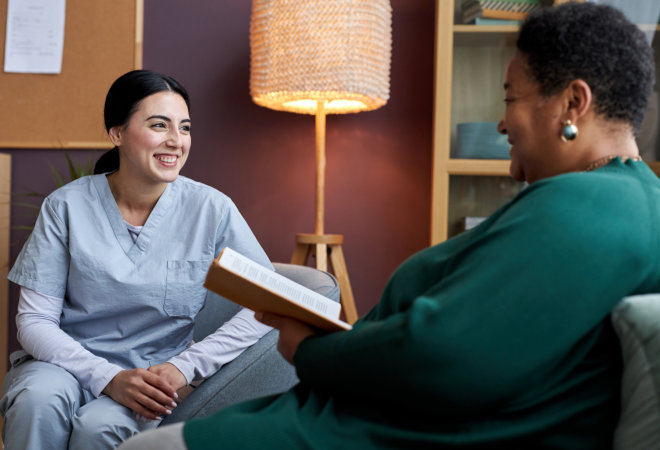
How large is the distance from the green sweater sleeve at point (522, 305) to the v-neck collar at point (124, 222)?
94 centimetres

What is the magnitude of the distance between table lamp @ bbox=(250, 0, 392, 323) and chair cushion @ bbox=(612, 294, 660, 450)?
1447 mm

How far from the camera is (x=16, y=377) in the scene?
140 cm

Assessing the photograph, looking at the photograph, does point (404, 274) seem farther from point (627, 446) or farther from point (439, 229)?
point (439, 229)

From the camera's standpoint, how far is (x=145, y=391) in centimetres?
133

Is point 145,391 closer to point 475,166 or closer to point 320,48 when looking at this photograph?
point 320,48

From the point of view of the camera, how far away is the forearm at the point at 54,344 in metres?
1.39

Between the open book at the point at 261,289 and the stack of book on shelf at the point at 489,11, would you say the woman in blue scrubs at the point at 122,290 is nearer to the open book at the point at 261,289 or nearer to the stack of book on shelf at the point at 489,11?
the open book at the point at 261,289

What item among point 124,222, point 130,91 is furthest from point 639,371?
point 130,91

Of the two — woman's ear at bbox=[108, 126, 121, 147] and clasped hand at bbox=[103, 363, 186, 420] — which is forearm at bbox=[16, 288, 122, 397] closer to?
clasped hand at bbox=[103, 363, 186, 420]

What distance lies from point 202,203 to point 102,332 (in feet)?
1.28

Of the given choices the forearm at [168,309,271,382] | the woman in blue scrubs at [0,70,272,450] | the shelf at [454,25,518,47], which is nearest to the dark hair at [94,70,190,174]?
the woman in blue scrubs at [0,70,272,450]

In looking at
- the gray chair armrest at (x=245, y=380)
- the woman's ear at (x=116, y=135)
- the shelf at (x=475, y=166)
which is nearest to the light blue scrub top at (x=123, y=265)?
the woman's ear at (x=116, y=135)

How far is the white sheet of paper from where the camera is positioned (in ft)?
8.52

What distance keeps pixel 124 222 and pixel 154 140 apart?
219 mm
